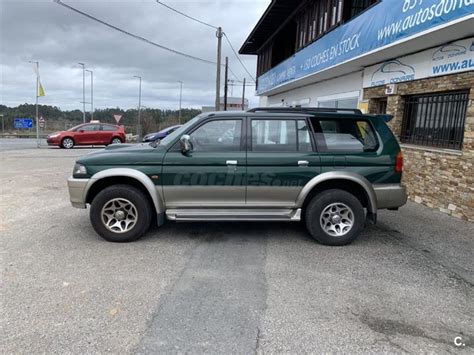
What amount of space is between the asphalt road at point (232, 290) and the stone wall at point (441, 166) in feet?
3.52

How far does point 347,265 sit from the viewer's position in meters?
4.36

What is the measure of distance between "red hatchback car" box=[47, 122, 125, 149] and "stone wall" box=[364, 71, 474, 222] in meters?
17.8

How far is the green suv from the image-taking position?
483 cm

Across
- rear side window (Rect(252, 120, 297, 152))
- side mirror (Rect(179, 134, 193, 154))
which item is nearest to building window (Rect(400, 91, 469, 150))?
rear side window (Rect(252, 120, 297, 152))

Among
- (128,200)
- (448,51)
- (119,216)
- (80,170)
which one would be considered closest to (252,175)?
(128,200)

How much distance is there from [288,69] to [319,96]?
6.88 ft

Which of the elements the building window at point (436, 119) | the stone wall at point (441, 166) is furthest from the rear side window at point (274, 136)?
the building window at point (436, 119)

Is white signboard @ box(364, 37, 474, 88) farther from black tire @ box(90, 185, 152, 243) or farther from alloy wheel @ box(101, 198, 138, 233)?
alloy wheel @ box(101, 198, 138, 233)

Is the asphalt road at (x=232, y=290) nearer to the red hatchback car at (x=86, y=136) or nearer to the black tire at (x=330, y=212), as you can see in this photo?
the black tire at (x=330, y=212)

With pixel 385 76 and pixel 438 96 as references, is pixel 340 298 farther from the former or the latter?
pixel 385 76

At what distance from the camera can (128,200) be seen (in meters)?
4.83

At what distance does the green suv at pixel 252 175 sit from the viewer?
15.9 feet

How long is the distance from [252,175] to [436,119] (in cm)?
506

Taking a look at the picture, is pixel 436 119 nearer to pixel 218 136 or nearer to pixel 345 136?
pixel 345 136
